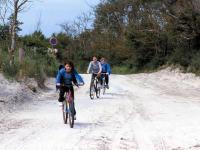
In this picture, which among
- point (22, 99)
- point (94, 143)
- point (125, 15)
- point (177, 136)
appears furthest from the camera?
point (125, 15)

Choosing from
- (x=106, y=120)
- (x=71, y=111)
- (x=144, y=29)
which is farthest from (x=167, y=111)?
(x=144, y=29)

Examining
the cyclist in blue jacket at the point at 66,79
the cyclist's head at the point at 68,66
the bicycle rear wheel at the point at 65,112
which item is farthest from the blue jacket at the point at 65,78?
the bicycle rear wheel at the point at 65,112

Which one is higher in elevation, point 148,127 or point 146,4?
point 146,4

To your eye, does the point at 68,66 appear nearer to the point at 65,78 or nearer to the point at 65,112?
the point at 65,78

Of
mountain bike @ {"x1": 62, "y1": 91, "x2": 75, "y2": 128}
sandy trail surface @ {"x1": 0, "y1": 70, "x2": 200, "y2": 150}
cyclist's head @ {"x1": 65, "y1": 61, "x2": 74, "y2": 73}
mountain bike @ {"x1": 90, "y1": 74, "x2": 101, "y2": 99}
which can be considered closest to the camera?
sandy trail surface @ {"x1": 0, "y1": 70, "x2": 200, "y2": 150}

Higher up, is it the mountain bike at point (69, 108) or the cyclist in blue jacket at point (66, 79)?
the cyclist in blue jacket at point (66, 79)

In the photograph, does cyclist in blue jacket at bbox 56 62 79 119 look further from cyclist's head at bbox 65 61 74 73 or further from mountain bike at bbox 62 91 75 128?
mountain bike at bbox 62 91 75 128

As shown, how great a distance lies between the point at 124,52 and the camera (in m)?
67.1

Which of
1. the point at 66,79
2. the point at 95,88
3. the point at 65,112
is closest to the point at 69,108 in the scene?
the point at 65,112

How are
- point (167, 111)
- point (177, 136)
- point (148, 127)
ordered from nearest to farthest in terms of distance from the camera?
point (177, 136), point (148, 127), point (167, 111)

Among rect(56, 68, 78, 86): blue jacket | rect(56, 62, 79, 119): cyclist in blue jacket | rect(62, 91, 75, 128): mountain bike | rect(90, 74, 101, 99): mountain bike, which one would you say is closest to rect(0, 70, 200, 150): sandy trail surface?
rect(62, 91, 75, 128): mountain bike

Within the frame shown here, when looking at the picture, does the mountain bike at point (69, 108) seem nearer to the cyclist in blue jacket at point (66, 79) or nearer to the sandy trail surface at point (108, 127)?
the cyclist in blue jacket at point (66, 79)

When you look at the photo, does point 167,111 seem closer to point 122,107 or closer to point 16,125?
point 122,107

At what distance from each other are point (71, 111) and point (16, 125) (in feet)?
5.11
